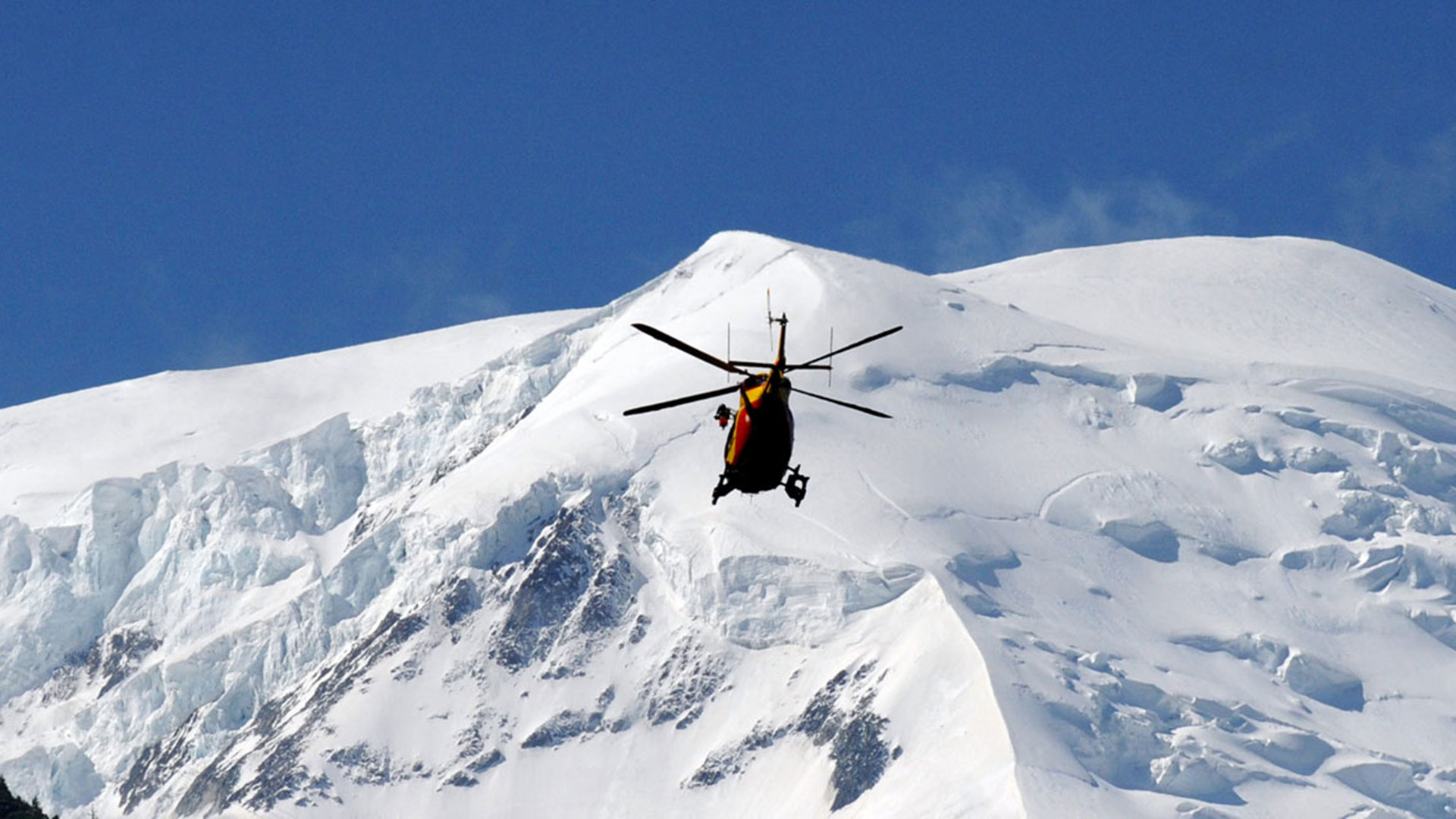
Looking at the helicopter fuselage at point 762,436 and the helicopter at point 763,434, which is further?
the helicopter fuselage at point 762,436

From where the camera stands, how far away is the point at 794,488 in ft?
301

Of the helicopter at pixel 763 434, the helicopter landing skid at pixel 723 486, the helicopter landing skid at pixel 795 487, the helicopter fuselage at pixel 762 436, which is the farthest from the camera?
the helicopter landing skid at pixel 723 486

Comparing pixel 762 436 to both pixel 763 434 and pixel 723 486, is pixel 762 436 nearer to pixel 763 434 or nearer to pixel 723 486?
pixel 763 434

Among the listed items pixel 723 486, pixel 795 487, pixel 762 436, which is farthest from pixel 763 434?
pixel 723 486

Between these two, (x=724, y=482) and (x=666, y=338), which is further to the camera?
(x=724, y=482)

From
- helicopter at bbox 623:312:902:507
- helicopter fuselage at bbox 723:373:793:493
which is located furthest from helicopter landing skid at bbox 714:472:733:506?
helicopter fuselage at bbox 723:373:793:493

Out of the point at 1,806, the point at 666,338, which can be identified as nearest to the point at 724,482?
the point at 666,338

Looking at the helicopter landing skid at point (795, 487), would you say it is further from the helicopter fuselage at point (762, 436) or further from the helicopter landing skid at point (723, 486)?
the helicopter landing skid at point (723, 486)

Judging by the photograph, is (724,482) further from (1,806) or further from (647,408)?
(1,806)

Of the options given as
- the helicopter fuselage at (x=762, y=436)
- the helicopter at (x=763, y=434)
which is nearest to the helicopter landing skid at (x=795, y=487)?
the helicopter at (x=763, y=434)

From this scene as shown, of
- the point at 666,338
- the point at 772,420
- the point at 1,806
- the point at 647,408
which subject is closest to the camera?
the point at 666,338

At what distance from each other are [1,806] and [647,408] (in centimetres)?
6980

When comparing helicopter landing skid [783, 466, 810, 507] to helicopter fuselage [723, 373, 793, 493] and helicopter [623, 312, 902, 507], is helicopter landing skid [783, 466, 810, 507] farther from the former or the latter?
helicopter fuselage [723, 373, 793, 493]

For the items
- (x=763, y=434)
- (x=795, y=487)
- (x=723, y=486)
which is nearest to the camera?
(x=763, y=434)
